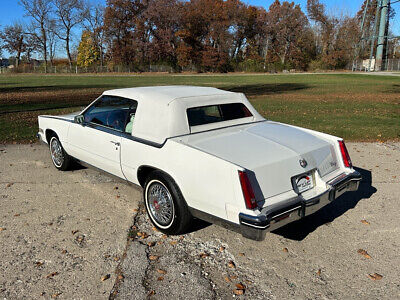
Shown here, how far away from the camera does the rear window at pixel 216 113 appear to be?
170 inches

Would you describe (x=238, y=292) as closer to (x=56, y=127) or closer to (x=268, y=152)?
(x=268, y=152)

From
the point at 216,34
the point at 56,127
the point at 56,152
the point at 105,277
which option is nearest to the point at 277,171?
the point at 105,277

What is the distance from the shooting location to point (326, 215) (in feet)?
15.3

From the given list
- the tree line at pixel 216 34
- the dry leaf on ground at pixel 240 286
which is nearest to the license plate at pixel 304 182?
the dry leaf on ground at pixel 240 286

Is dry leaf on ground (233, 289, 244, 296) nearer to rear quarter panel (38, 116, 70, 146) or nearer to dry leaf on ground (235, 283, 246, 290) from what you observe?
dry leaf on ground (235, 283, 246, 290)

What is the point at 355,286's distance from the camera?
10.6ft

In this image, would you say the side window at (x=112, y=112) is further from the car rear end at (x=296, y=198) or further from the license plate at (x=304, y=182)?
the license plate at (x=304, y=182)

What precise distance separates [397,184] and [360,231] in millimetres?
2046

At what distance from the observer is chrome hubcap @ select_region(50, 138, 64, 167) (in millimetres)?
6145

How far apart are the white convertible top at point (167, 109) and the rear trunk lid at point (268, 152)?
0.57 ft

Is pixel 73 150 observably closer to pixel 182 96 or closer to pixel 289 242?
pixel 182 96

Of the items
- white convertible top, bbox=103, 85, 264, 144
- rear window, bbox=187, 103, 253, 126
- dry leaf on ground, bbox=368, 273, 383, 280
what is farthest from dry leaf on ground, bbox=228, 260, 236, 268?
rear window, bbox=187, 103, 253, 126

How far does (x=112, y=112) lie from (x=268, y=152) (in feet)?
7.94

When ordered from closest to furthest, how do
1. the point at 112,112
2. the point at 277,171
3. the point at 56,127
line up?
the point at 277,171, the point at 112,112, the point at 56,127
